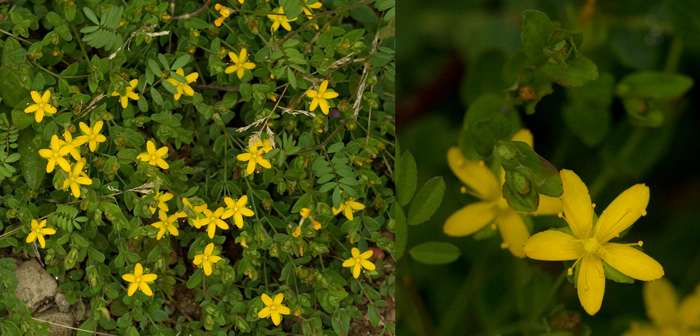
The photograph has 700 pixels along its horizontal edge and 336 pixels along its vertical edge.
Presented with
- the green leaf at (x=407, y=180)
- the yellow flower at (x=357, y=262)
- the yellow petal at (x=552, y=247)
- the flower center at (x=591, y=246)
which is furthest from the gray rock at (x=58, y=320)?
the flower center at (x=591, y=246)

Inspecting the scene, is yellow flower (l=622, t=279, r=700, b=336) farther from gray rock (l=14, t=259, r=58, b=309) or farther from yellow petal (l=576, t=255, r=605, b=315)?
gray rock (l=14, t=259, r=58, b=309)

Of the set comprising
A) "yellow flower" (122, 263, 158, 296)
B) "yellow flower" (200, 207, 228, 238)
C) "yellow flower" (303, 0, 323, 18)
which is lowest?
"yellow flower" (122, 263, 158, 296)

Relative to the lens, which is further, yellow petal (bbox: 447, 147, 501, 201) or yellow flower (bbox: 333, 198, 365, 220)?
yellow flower (bbox: 333, 198, 365, 220)

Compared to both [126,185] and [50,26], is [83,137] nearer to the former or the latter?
[126,185]

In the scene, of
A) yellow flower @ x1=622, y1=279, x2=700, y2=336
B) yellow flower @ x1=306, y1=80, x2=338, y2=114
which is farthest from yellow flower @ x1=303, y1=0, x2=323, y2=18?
yellow flower @ x1=622, y1=279, x2=700, y2=336

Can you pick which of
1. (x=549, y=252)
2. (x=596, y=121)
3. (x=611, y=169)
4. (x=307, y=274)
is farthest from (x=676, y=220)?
(x=307, y=274)

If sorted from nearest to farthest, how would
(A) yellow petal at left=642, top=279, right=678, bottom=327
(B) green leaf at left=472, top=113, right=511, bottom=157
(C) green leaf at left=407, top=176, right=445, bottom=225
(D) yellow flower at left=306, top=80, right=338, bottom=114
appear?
1. (B) green leaf at left=472, top=113, right=511, bottom=157
2. (C) green leaf at left=407, top=176, right=445, bottom=225
3. (D) yellow flower at left=306, top=80, right=338, bottom=114
4. (A) yellow petal at left=642, top=279, right=678, bottom=327
